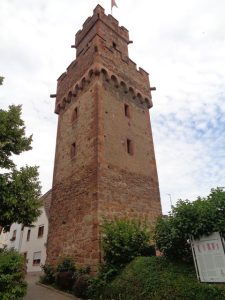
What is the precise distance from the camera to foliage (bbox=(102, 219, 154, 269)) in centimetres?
950

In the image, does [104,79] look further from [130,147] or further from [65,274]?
[65,274]

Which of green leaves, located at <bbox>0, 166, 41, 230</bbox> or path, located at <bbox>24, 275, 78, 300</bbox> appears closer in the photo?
green leaves, located at <bbox>0, 166, 41, 230</bbox>

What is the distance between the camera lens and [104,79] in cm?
1493

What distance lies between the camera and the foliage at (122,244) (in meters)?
9.50

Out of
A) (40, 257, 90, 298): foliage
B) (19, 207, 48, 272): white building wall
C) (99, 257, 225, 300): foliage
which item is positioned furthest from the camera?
(19, 207, 48, 272): white building wall

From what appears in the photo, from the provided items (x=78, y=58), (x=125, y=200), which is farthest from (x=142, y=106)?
(x=125, y=200)

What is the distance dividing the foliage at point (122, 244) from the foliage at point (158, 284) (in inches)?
20.1

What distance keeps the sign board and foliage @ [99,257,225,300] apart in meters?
0.29

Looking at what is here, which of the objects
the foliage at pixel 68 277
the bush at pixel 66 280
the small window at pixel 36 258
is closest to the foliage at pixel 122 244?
the foliage at pixel 68 277

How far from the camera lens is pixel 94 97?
14.2 metres

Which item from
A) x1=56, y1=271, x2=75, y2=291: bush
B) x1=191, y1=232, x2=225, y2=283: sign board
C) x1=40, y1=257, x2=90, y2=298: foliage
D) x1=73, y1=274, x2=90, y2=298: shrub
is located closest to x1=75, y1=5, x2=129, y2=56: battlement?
x1=40, y1=257, x2=90, y2=298: foliage

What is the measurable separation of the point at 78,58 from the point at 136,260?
13.2 metres

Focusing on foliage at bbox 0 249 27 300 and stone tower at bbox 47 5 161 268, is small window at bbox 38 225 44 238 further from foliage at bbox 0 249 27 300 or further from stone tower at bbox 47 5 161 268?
foliage at bbox 0 249 27 300

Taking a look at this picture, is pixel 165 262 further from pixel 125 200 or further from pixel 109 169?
pixel 109 169
